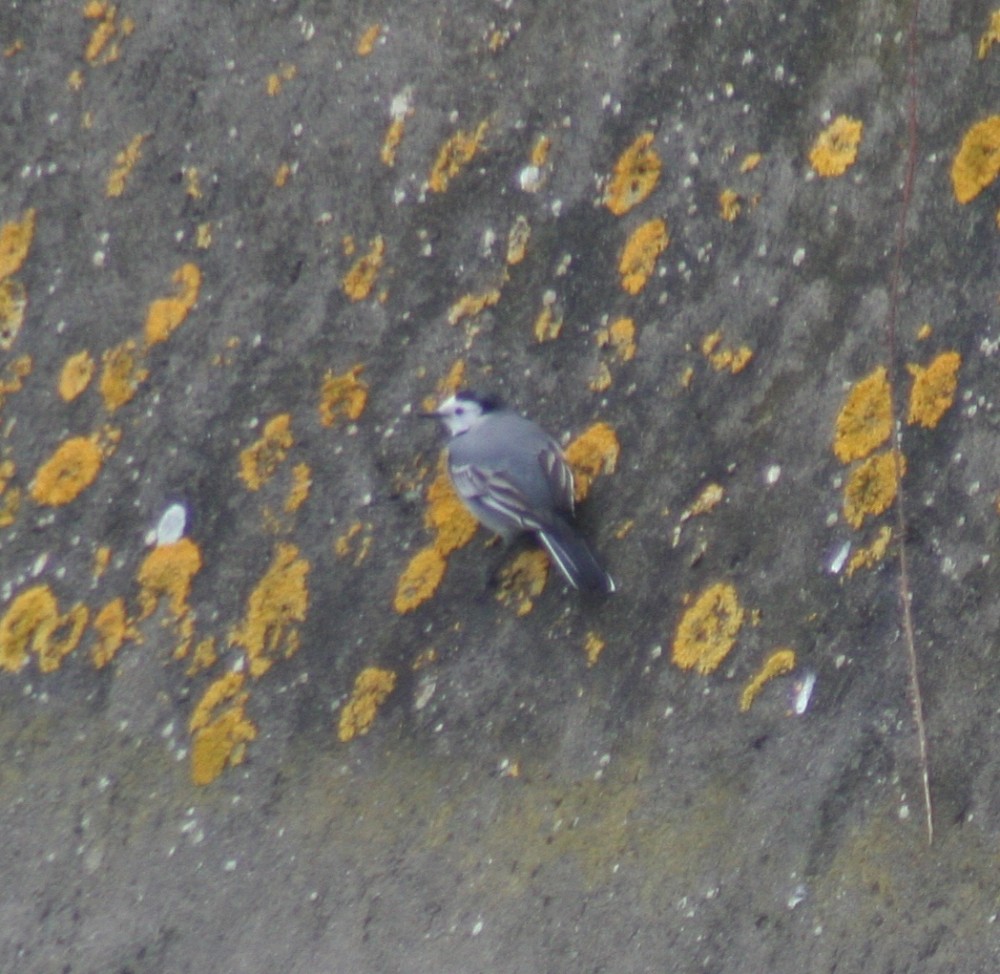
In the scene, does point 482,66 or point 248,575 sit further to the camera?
point 482,66

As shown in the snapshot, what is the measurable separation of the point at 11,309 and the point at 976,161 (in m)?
2.25

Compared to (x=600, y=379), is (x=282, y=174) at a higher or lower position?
higher

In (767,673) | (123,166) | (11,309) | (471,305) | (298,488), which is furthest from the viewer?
(123,166)

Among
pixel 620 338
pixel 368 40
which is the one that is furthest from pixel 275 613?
pixel 368 40

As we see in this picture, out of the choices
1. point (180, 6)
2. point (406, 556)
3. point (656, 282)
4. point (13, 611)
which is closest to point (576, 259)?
point (656, 282)

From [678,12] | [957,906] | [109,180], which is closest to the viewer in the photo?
[957,906]

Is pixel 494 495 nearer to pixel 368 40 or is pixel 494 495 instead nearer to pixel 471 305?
pixel 471 305

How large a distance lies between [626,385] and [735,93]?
28.4 inches

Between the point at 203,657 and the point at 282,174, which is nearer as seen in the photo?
the point at 203,657

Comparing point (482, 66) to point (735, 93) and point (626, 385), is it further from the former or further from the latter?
point (626, 385)

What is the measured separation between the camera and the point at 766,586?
9.58ft

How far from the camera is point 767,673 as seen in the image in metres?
2.86

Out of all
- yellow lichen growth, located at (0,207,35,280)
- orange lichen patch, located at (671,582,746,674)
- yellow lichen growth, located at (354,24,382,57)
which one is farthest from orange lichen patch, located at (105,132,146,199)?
orange lichen patch, located at (671,582,746,674)

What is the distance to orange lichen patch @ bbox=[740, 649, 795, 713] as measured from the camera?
9.33 ft
